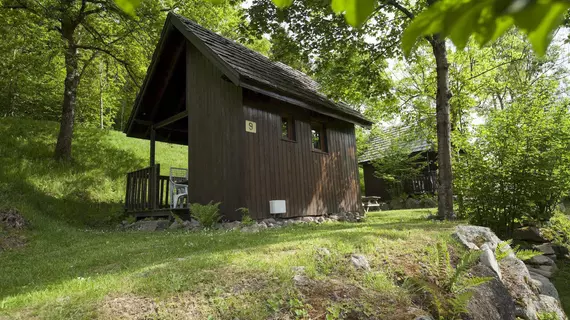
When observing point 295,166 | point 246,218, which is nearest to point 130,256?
point 246,218

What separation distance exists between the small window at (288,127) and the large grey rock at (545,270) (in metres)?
6.52

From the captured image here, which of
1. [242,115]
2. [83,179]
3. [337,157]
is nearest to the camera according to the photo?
[242,115]

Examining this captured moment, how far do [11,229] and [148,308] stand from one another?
305 inches

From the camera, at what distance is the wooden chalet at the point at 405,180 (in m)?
20.4

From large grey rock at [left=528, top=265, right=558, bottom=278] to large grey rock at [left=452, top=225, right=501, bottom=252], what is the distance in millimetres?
1949

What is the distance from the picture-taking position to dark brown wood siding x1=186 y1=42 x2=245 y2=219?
892 cm

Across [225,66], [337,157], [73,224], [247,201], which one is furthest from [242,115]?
[73,224]

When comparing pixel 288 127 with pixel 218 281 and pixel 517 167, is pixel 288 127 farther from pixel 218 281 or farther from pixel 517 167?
pixel 218 281

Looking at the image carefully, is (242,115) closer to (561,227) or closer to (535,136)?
(535,136)

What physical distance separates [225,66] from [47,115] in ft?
82.9

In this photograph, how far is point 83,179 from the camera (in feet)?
44.5

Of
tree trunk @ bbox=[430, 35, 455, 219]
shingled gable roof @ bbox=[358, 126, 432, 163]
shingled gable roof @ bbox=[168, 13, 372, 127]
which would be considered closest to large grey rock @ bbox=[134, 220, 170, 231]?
shingled gable roof @ bbox=[168, 13, 372, 127]

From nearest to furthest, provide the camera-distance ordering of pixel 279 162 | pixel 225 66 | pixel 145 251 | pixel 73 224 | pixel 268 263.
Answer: pixel 268 263
pixel 145 251
pixel 225 66
pixel 279 162
pixel 73 224

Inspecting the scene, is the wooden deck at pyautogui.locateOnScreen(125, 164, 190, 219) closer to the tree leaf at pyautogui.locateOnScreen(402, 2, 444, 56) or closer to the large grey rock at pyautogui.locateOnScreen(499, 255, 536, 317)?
the large grey rock at pyautogui.locateOnScreen(499, 255, 536, 317)
